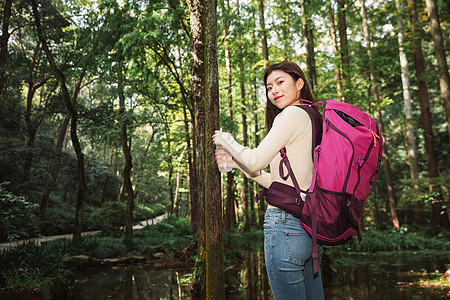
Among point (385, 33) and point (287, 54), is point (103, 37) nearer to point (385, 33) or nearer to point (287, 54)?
point (287, 54)

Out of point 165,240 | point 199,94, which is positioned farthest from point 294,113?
point 165,240

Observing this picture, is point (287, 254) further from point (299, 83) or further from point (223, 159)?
point (299, 83)

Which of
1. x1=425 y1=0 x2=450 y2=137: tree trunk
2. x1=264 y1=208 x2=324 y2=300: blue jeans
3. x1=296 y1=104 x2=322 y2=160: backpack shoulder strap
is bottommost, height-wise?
x1=264 y1=208 x2=324 y2=300: blue jeans

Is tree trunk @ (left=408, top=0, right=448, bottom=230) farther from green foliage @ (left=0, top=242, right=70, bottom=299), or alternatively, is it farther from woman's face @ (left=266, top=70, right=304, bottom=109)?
green foliage @ (left=0, top=242, right=70, bottom=299)

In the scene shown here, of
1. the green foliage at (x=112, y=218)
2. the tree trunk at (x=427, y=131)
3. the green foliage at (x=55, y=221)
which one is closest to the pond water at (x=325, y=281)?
the tree trunk at (x=427, y=131)

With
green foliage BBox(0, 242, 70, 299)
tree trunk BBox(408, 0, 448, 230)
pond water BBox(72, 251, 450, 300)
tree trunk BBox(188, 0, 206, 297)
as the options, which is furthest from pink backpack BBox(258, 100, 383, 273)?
tree trunk BBox(408, 0, 448, 230)

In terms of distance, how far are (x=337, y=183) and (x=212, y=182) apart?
1777 millimetres

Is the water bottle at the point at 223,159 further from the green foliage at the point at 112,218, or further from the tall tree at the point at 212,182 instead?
the green foliage at the point at 112,218

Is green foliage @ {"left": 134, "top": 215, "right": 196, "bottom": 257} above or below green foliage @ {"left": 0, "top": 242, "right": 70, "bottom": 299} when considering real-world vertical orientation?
below

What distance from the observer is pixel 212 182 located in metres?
3.22

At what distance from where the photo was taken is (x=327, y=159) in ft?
5.38

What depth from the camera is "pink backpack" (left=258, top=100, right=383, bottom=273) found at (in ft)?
5.32

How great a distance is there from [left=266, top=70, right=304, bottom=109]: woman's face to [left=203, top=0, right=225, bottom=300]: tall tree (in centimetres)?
113

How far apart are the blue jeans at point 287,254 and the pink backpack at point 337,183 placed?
0.06 meters
